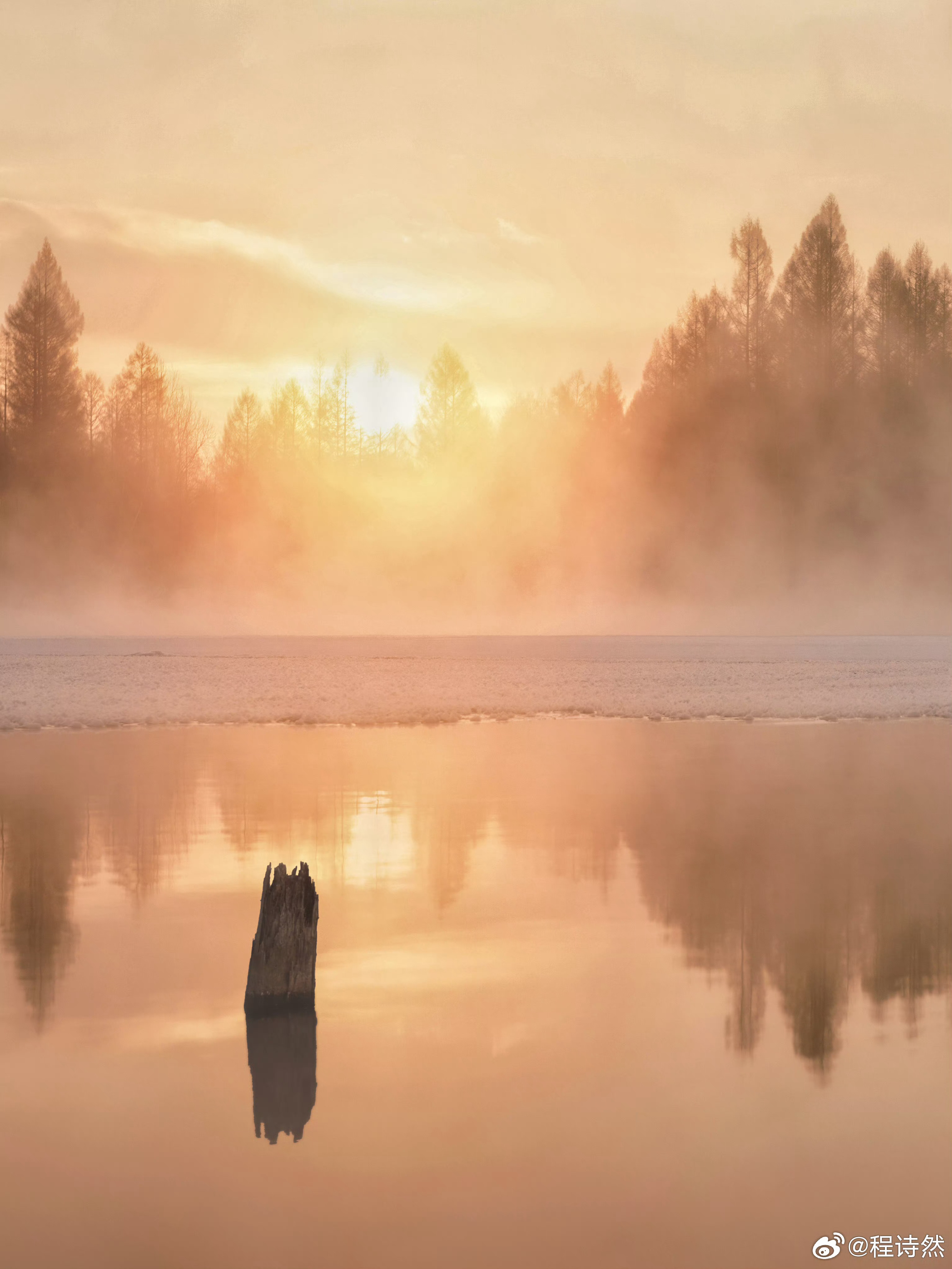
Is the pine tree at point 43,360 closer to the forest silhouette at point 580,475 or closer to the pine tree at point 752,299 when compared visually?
the forest silhouette at point 580,475

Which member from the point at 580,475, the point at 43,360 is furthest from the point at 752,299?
the point at 43,360

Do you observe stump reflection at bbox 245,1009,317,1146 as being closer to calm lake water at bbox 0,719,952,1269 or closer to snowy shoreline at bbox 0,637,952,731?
calm lake water at bbox 0,719,952,1269

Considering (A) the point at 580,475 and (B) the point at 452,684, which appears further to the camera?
(A) the point at 580,475

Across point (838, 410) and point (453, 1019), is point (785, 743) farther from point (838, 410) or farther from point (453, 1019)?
point (838, 410)

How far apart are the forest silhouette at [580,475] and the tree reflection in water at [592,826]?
5176 cm

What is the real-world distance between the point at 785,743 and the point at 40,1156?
62.4 feet

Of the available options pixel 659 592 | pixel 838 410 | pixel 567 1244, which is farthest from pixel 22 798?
pixel 838 410

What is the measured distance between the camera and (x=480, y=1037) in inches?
343

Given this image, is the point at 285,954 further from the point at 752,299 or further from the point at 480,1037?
the point at 752,299

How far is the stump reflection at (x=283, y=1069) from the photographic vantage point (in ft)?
24.5

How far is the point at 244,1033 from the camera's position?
8766mm

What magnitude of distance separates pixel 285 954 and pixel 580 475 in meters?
75.0

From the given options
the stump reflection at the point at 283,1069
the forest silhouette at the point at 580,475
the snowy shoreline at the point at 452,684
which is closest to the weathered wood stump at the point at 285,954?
the stump reflection at the point at 283,1069

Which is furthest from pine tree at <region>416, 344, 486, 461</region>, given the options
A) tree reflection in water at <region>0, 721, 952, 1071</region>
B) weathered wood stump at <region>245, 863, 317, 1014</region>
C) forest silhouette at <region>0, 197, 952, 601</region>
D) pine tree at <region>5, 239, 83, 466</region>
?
weathered wood stump at <region>245, 863, 317, 1014</region>
